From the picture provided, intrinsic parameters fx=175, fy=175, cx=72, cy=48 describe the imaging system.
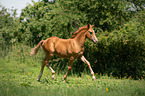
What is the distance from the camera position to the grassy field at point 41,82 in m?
5.25

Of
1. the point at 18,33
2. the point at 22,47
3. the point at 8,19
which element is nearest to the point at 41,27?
the point at 22,47

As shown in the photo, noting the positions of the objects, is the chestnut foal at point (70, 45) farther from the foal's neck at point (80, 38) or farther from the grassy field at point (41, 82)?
the grassy field at point (41, 82)

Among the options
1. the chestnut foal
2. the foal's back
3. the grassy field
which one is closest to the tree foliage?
the grassy field

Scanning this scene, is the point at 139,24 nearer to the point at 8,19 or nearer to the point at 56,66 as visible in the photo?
the point at 56,66

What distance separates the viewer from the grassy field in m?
5.25

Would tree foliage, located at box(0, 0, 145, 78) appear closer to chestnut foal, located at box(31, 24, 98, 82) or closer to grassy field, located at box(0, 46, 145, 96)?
grassy field, located at box(0, 46, 145, 96)

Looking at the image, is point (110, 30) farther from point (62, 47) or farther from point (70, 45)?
point (62, 47)

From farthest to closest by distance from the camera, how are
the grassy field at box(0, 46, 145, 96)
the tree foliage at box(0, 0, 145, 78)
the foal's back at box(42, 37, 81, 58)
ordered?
the tree foliage at box(0, 0, 145, 78)
the foal's back at box(42, 37, 81, 58)
the grassy field at box(0, 46, 145, 96)

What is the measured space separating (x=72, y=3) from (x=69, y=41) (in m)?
5.74

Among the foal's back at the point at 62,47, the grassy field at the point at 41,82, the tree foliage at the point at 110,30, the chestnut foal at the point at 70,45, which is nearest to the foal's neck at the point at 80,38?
the chestnut foal at the point at 70,45

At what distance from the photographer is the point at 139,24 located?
11.5 metres

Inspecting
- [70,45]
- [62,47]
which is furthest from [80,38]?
[62,47]

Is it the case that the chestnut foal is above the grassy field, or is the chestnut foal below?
above

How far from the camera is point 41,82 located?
24.8ft
